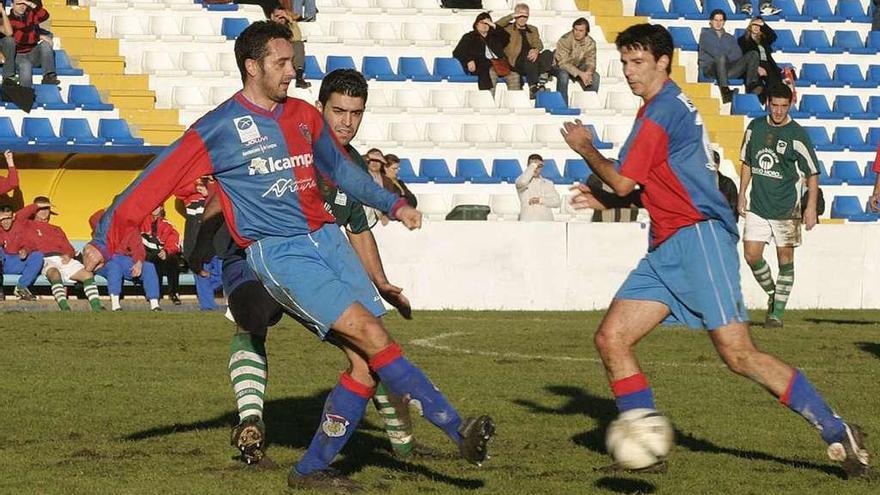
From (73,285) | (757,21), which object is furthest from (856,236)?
(73,285)

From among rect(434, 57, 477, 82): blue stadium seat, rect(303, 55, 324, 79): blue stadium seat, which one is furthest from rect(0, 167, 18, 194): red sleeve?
rect(434, 57, 477, 82): blue stadium seat

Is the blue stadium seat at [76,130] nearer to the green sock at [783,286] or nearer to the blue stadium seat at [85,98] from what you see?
the blue stadium seat at [85,98]

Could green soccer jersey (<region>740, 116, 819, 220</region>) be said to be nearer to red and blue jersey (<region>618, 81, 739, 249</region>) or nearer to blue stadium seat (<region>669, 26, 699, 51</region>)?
red and blue jersey (<region>618, 81, 739, 249</region>)

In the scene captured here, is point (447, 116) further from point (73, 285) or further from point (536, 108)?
point (73, 285)

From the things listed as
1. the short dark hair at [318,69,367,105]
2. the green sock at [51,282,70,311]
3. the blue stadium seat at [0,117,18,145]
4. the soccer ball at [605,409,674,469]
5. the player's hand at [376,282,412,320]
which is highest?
the short dark hair at [318,69,367,105]

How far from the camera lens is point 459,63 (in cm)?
2597

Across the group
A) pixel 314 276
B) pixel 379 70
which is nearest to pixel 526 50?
pixel 379 70

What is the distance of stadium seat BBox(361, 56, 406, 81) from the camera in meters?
25.5

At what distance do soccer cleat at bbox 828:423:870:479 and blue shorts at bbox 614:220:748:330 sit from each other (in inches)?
27.3

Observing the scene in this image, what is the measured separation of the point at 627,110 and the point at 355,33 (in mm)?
4632

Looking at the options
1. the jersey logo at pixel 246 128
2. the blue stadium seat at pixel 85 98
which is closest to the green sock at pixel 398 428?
the jersey logo at pixel 246 128

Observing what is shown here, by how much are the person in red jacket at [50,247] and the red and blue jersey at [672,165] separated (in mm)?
14017

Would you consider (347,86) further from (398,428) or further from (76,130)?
(76,130)

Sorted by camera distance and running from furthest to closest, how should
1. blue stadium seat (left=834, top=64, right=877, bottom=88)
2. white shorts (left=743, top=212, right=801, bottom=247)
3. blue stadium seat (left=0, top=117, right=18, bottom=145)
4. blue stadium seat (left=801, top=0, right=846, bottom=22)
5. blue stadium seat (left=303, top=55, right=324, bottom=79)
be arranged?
blue stadium seat (left=801, top=0, right=846, bottom=22)
blue stadium seat (left=834, top=64, right=877, bottom=88)
blue stadium seat (left=303, top=55, right=324, bottom=79)
blue stadium seat (left=0, top=117, right=18, bottom=145)
white shorts (left=743, top=212, right=801, bottom=247)
